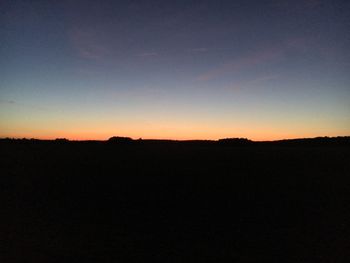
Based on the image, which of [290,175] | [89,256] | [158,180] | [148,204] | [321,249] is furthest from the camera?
[290,175]

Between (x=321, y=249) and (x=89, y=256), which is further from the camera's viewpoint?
(x=321, y=249)

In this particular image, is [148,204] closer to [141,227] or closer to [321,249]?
[141,227]

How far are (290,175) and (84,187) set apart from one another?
15.3m

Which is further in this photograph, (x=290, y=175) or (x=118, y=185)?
(x=290, y=175)

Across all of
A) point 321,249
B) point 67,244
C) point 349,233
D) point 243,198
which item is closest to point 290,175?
point 243,198

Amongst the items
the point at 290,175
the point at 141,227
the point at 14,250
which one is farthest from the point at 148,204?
the point at 290,175

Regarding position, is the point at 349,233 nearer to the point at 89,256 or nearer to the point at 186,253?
the point at 186,253

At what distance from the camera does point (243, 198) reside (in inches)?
598

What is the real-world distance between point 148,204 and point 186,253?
18.2 ft

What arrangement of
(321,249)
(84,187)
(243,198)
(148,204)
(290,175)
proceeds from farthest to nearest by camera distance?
1. (290,175)
2. (84,187)
3. (243,198)
4. (148,204)
5. (321,249)

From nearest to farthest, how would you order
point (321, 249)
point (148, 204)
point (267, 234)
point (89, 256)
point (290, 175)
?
point (89, 256)
point (321, 249)
point (267, 234)
point (148, 204)
point (290, 175)

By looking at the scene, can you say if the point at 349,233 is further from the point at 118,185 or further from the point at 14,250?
the point at 118,185

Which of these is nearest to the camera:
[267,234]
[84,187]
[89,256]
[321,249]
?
[89,256]

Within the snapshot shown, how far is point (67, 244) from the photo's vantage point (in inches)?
365
